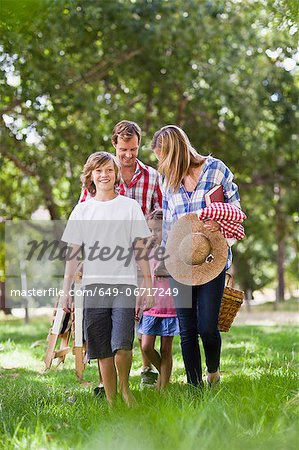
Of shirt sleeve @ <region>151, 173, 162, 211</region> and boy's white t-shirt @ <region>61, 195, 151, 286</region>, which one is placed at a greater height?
shirt sleeve @ <region>151, 173, 162, 211</region>

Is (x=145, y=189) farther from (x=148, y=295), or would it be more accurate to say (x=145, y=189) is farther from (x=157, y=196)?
(x=148, y=295)

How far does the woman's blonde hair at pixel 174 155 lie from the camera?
493cm

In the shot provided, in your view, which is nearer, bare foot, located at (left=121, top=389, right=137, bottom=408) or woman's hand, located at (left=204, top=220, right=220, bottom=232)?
bare foot, located at (left=121, top=389, right=137, bottom=408)

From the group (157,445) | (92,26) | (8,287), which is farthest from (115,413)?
(8,287)

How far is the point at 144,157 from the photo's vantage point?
646 inches

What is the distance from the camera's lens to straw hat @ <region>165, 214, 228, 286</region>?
4883 mm

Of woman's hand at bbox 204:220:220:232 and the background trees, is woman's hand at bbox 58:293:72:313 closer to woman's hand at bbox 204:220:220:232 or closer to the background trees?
woman's hand at bbox 204:220:220:232

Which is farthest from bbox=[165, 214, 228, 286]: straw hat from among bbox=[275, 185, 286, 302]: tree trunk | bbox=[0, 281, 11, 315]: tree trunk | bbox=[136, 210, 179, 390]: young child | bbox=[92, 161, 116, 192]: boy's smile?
bbox=[0, 281, 11, 315]: tree trunk

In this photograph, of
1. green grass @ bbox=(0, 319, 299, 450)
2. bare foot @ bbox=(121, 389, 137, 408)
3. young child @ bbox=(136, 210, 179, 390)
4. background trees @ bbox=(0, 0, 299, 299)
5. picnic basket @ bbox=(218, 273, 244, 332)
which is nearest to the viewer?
green grass @ bbox=(0, 319, 299, 450)

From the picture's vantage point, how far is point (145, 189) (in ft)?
18.4

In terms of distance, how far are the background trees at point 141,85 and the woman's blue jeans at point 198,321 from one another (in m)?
7.26

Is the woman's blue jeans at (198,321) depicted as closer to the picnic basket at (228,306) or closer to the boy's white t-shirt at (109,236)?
the picnic basket at (228,306)

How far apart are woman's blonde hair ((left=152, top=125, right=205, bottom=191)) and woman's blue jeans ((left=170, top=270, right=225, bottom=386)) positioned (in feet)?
2.48

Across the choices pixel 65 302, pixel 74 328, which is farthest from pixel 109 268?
pixel 74 328
